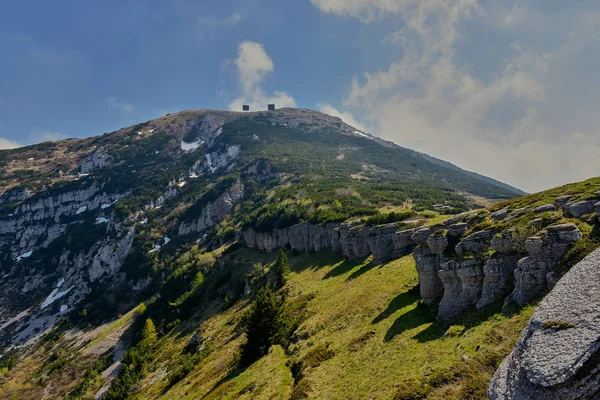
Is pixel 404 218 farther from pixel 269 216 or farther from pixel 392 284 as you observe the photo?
pixel 269 216

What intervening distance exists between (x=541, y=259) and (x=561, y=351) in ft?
39.2

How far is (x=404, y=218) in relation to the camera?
221 ft

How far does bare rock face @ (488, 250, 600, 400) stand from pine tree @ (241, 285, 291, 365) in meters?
31.1

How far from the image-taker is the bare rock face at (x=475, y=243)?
2866 cm

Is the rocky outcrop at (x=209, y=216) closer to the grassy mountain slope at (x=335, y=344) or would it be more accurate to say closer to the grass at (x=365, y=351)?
the grassy mountain slope at (x=335, y=344)

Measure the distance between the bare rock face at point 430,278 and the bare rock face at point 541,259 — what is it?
8.90 metres

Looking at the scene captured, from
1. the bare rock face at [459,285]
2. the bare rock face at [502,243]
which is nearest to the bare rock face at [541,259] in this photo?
the bare rock face at [502,243]

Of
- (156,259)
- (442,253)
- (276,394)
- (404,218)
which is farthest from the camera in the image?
(156,259)

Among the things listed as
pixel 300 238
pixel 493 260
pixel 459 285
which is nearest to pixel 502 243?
pixel 493 260

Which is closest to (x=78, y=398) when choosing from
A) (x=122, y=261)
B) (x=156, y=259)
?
(x=156, y=259)

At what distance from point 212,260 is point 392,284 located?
96916 millimetres

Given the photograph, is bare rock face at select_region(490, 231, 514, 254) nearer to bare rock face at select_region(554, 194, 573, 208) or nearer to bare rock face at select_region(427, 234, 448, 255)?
bare rock face at select_region(427, 234, 448, 255)

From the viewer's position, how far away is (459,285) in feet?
92.4

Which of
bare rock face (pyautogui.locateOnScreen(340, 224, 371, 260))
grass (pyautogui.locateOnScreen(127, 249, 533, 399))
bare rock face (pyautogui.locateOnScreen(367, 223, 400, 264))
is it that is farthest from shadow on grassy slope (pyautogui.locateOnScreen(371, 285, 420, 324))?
bare rock face (pyautogui.locateOnScreen(340, 224, 371, 260))
